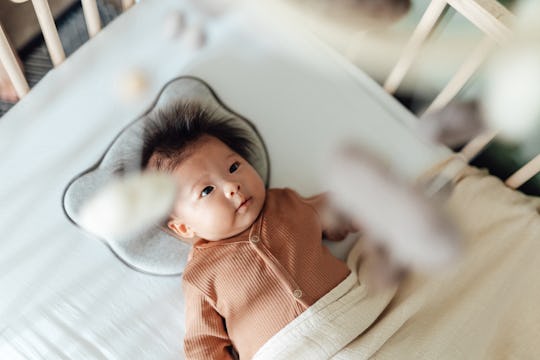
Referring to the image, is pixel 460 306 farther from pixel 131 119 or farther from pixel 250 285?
pixel 131 119

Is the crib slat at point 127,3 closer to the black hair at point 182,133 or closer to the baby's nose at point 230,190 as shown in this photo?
the black hair at point 182,133

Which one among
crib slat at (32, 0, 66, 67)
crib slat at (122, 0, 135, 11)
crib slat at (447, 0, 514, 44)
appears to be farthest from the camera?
crib slat at (122, 0, 135, 11)

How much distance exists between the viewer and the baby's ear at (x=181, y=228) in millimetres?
691

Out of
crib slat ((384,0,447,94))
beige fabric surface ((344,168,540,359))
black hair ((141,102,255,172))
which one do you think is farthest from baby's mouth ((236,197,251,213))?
crib slat ((384,0,447,94))

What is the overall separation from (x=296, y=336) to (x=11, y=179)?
52 centimetres

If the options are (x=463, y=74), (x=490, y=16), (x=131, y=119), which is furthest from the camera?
(x=131, y=119)

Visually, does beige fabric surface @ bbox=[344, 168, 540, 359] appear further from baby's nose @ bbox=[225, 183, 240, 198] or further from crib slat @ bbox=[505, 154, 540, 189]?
baby's nose @ bbox=[225, 183, 240, 198]

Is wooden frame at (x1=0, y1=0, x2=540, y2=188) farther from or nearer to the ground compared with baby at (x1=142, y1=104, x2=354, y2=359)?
farther from the ground

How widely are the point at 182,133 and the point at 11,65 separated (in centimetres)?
31

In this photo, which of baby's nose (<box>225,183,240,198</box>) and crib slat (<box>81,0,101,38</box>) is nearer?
baby's nose (<box>225,183,240,198</box>)

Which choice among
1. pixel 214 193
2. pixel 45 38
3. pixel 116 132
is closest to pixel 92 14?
pixel 45 38

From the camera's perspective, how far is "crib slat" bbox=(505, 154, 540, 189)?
0.74 m

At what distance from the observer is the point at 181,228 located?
699mm

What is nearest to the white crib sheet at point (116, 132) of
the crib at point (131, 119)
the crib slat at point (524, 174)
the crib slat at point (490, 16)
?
the crib at point (131, 119)
